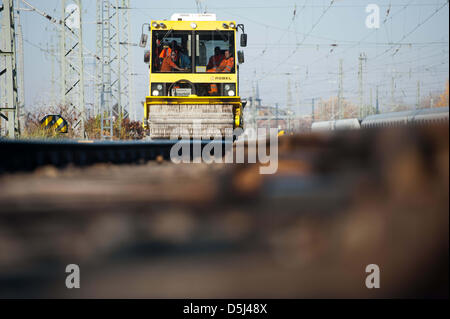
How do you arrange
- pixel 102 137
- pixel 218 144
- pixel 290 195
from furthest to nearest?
pixel 102 137, pixel 218 144, pixel 290 195

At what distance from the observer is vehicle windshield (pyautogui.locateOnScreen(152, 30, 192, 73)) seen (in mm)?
10305

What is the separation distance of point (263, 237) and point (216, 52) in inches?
393

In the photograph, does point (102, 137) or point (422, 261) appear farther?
point (102, 137)

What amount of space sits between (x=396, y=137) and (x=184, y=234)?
430 mm

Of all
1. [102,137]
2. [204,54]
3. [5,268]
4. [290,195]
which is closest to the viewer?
[5,268]

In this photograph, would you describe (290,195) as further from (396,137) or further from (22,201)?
(22,201)

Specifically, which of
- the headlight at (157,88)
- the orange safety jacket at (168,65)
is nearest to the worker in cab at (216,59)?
the orange safety jacket at (168,65)

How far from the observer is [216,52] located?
10523mm

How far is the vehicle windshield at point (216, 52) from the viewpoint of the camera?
10266 millimetres

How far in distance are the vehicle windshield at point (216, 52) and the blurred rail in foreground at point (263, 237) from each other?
31.3 ft

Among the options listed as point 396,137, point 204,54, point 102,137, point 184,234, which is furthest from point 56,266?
point 102,137

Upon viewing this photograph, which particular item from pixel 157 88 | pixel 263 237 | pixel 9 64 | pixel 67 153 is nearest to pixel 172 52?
pixel 157 88

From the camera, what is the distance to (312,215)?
0.88 metres

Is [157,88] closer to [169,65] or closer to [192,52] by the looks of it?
[169,65]
